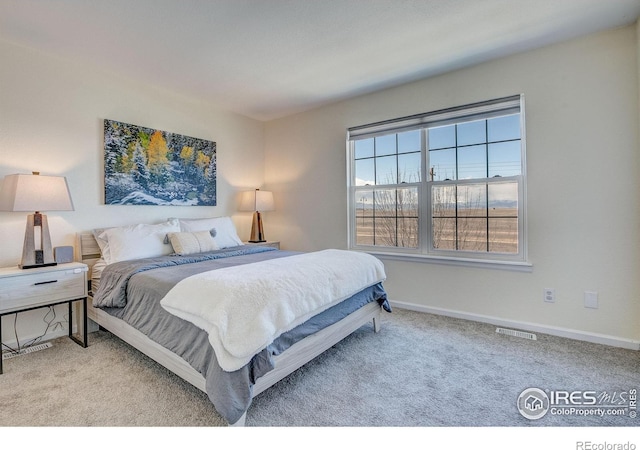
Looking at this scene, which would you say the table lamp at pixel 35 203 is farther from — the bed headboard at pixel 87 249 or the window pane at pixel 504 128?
the window pane at pixel 504 128

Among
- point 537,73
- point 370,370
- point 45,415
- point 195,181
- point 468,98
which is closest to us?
point 45,415

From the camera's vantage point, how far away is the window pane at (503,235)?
9.21ft

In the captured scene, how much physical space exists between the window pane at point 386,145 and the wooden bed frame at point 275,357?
1824 millimetres

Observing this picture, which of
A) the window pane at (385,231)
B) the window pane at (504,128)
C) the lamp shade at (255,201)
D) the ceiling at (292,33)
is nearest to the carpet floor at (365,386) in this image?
the window pane at (385,231)

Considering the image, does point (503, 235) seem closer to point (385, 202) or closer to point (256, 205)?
point (385, 202)

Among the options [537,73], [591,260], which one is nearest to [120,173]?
[537,73]

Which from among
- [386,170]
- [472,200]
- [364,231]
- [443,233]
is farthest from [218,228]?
[472,200]

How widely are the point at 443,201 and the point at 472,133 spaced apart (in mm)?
724

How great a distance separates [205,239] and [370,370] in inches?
80.8

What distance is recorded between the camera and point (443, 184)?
317 centimetres

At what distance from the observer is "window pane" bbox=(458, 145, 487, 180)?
2965 millimetres

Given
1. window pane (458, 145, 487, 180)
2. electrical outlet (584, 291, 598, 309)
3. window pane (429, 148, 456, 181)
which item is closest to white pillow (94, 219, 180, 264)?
window pane (429, 148, 456, 181)

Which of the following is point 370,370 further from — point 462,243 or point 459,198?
point 459,198

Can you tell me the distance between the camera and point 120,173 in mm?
3043
